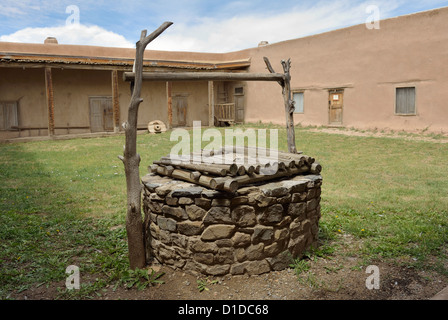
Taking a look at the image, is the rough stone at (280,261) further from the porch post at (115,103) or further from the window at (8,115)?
the window at (8,115)

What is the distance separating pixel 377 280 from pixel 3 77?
54.6ft

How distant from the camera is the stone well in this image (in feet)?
12.4

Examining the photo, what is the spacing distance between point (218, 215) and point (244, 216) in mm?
277

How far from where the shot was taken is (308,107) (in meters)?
17.5

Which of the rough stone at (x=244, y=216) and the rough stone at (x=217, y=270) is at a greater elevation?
the rough stone at (x=244, y=216)

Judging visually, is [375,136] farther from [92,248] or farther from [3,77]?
[3,77]

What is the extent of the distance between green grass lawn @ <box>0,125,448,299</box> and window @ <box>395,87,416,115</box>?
97.8 inches

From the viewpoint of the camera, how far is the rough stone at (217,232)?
12.4 feet

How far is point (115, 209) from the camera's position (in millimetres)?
6246

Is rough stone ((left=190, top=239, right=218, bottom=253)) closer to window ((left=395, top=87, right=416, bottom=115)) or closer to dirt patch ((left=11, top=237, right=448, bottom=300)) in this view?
dirt patch ((left=11, top=237, right=448, bottom=300))

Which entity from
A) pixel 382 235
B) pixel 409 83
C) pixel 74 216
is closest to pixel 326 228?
pixel 382 235

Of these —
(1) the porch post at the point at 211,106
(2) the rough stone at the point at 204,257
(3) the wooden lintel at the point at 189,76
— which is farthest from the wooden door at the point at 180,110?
(2) the rough stone at the point at 204,257

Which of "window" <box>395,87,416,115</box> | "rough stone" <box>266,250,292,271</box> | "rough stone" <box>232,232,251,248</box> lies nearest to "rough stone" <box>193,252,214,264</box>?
"rough stone" <box>232,232,251,248</box>

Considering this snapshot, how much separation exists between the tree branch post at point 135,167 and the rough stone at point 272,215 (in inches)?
53.4
